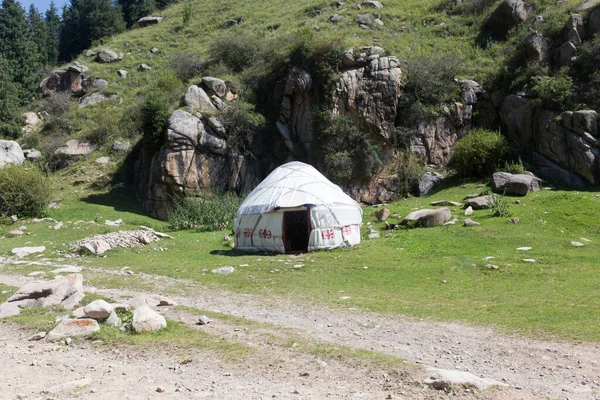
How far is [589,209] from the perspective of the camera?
741 inches

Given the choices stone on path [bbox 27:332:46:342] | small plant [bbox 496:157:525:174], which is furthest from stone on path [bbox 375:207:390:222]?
stone on path [bbox 27:332:46:342]

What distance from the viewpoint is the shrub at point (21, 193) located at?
25328 millimetres

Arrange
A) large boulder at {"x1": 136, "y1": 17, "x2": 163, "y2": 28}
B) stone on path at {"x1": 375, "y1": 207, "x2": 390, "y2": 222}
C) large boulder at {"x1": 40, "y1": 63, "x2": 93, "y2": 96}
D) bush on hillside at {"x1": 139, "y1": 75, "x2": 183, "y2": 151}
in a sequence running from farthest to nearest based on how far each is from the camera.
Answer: large boulder at {"x1": 136, "y1": 17, "x2": 163, "y2": 28}, large boulder at {"x1": 40, "y1": 63, "x2": 93, "y2": 96}, bush on hillside at {"x1": 139, "y1": 75, "x2": 183, "y2": 151}, stone on path at {"x1": 375, "y1": 207, "x2": 390, "y2": 222}

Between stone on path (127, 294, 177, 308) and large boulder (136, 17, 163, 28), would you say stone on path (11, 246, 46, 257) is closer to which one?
stone on path (127, 294, 177, 308)

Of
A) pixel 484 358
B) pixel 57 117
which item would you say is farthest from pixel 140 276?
pixel 57 117

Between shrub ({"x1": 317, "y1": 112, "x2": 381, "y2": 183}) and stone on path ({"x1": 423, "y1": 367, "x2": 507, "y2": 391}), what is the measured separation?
21.8 m

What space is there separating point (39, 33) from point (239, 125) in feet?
151

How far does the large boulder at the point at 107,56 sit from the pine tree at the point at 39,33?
31.5 ft

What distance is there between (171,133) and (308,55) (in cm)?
954

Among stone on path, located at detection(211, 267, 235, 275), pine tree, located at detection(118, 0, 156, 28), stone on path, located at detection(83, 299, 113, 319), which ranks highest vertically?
pine tree, located at detection(118, 0, 156, 28)

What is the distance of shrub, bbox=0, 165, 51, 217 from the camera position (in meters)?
25.3

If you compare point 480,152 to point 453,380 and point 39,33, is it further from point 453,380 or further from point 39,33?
point 39,33

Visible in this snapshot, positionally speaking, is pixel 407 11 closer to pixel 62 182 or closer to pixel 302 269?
pixel 62 182

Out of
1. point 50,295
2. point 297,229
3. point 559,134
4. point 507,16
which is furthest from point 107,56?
point 50,295
